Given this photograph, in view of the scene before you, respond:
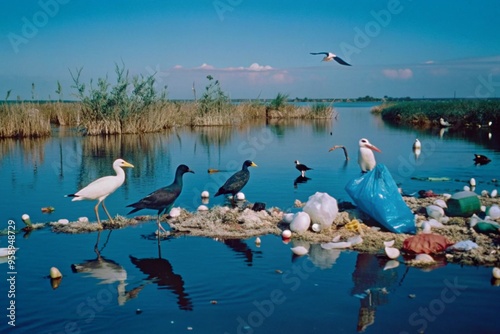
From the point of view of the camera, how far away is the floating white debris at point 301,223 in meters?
8.18

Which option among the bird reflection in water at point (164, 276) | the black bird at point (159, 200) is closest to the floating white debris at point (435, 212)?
the black bird at point (159, 200)

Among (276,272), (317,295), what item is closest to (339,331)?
(317,295)

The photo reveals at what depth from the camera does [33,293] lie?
19.5 feet

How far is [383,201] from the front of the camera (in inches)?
328

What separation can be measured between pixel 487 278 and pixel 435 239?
102 centimetres

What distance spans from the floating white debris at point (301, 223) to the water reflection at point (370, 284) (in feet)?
3.88

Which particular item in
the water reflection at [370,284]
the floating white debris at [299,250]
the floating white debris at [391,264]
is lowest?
the water reflection at [370,284]

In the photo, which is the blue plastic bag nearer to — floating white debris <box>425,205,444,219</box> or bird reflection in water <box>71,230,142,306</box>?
Result: floating white debris <box>425,205,444,219</box>

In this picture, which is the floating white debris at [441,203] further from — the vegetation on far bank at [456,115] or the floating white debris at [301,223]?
the vegetation on far bank at [456,115]

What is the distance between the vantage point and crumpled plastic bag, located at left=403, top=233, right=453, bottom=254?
712cm

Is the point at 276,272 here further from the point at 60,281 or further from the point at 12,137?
the point at 12,137

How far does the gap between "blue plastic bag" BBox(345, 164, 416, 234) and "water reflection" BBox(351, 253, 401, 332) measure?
3.80ft

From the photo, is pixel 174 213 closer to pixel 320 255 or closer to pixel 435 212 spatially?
pixel 320 255

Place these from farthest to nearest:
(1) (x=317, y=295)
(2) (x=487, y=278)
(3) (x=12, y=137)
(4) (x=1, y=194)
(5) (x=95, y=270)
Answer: (3) (x=12, y=137)
(4) (x=1, y=194)
(5) (x=95, y=270)
(2) (x=487, y=278)
(1) (x=317, y=295)
